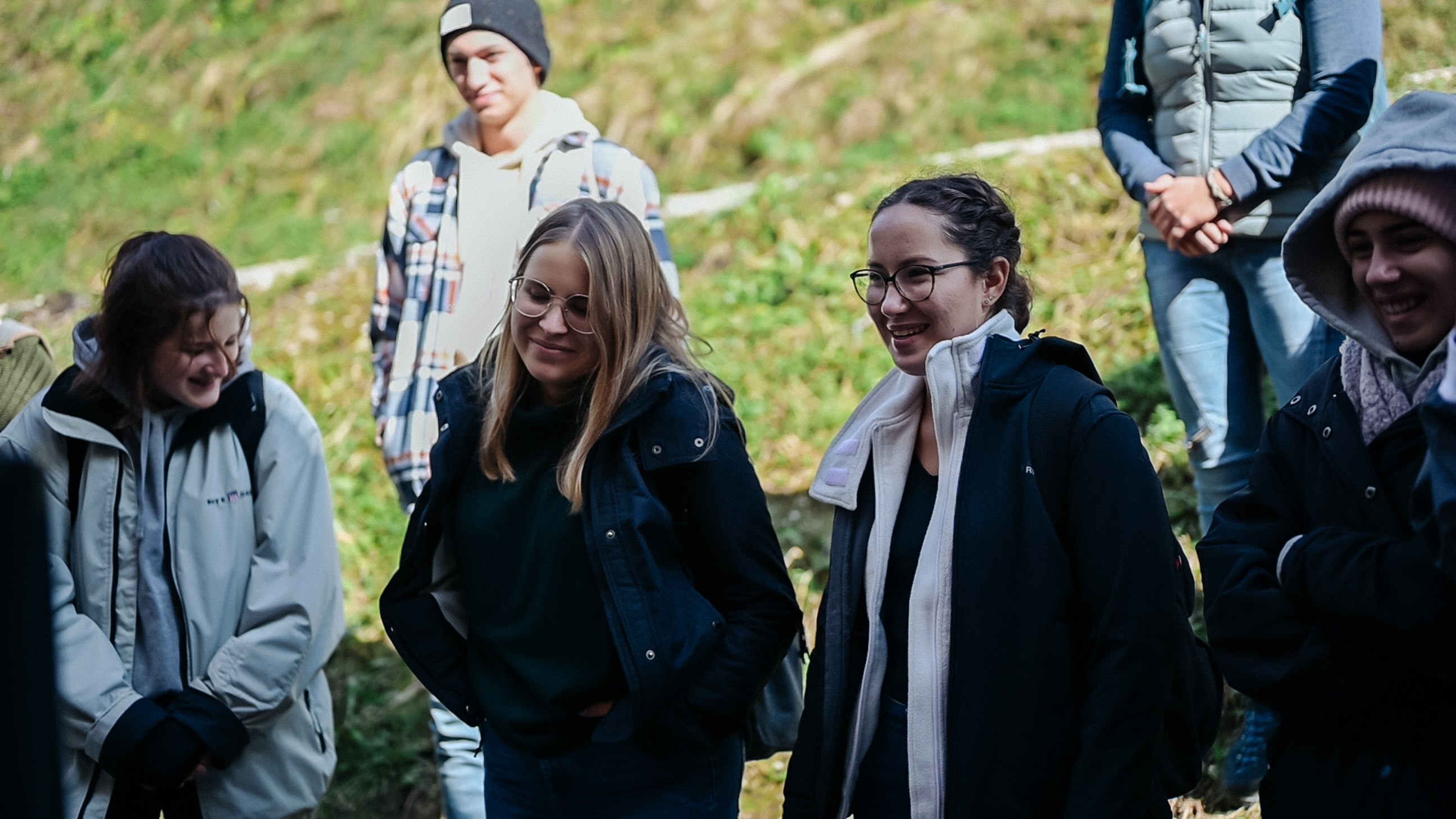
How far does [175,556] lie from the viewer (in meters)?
3.29

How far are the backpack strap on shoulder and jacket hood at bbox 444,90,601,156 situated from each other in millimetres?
1370

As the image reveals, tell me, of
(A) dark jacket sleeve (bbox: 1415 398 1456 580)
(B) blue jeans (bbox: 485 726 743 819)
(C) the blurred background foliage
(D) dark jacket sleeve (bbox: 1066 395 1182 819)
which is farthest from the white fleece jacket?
(C) the blurred background foliage

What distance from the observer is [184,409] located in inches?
132

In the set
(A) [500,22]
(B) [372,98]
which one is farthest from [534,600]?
(B) [372,98]

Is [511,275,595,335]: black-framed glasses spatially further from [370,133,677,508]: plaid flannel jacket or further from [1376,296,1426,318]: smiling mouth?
[1376,296,1426,318]: smiling mouth

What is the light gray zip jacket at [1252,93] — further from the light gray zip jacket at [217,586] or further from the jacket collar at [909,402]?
the light gray zip jacket at [217,586]

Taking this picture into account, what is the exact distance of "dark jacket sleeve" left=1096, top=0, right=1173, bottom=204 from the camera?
13.1 ft

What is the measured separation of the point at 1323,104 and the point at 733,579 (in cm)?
226

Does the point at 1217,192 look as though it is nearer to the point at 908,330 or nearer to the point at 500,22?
the point at 908,330

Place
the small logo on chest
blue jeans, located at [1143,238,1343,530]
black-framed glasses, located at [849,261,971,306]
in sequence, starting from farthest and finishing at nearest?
blue jeans, located at [1143,238,1343,530], the small logo on chest, black-framed glasses, located at [849,261,971,306]

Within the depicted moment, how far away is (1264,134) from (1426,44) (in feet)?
18.2

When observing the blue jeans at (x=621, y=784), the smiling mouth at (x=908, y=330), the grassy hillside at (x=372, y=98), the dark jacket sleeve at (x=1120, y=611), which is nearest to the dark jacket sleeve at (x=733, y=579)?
the blue jeans at (x=621, y=784)

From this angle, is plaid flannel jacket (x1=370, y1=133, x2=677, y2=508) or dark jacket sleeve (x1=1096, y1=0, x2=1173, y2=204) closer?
dark jacket sleeve (x1=1096, y1=0, x2=1173, y2=204)

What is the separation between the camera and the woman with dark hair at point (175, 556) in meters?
3.16
